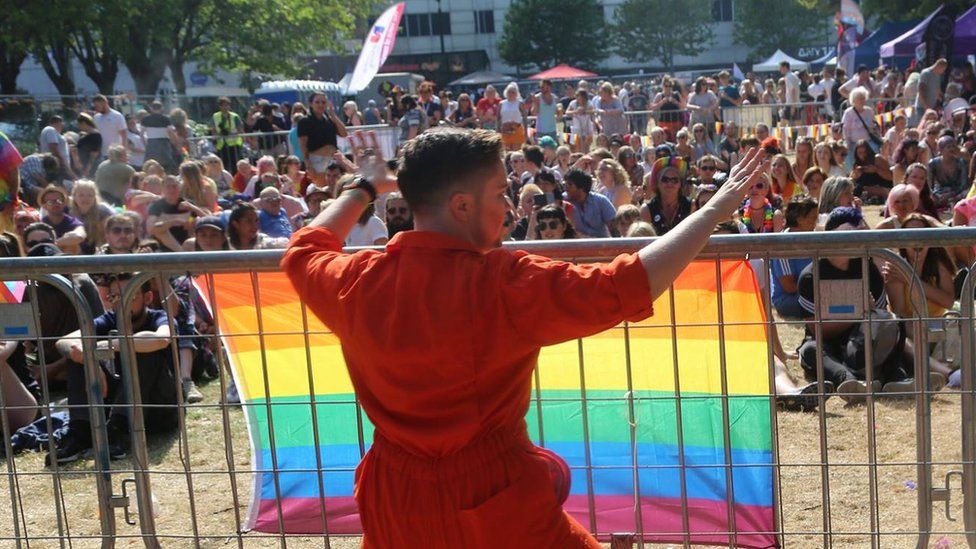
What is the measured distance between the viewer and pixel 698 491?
4.14m

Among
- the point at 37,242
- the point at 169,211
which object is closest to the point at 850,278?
the point at 37,242

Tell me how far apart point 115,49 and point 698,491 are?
134 feet

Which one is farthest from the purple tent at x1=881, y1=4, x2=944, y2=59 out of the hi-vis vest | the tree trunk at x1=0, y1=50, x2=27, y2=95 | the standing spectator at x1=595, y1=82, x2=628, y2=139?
the tree trunk at x1=0, y1=50, x2=27, y2=95

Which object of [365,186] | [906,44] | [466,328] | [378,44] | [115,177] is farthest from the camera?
[906,44]

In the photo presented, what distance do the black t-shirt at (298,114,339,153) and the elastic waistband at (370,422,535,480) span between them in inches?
510

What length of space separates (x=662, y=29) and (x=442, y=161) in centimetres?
8627

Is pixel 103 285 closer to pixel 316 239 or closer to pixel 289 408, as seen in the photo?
pixel 289 408

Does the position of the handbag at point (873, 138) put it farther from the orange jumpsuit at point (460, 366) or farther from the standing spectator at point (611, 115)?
the orange jumpsuit at point (460, 366)

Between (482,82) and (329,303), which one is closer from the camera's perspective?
(329,303)

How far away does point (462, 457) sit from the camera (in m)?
2.55

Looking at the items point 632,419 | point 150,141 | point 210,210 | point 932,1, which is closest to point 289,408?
point 632,419

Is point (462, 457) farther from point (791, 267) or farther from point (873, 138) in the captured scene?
point (873, 138)

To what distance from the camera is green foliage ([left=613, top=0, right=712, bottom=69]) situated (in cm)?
8519

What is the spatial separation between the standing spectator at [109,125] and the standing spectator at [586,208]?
11.7m
